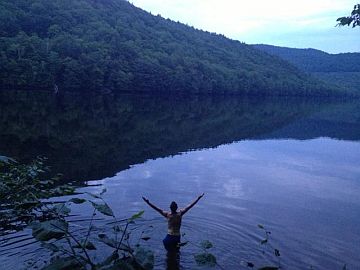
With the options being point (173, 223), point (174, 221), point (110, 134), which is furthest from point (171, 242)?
point (110, 134)

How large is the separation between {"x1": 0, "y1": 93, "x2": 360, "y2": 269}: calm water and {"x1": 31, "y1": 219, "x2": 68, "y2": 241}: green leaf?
313 inches

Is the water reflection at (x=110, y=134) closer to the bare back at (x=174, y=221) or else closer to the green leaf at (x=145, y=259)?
the bare back at (x=174, y=221)

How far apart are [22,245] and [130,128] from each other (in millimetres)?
40359

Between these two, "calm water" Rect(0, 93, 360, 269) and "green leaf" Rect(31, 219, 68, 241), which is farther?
"calm water" Rect(0, 93, 360, 269)

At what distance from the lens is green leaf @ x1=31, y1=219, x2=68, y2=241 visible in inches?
312

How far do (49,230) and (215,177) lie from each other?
90.3 feet

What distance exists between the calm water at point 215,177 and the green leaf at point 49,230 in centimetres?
795

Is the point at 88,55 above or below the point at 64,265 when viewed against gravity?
above

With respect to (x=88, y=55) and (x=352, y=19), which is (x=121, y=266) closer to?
(x=352, y=19)

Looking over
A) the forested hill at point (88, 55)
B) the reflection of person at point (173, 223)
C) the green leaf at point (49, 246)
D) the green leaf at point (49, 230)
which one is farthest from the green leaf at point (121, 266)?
the forested hill at point (88, 55)

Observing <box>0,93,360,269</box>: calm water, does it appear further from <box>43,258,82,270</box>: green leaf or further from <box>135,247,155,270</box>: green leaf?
<box>43,258,82,270</box>: green leaf

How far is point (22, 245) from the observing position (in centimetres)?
1650

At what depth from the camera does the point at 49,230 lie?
26.2ft

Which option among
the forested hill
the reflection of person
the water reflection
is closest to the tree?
the reflection of person
